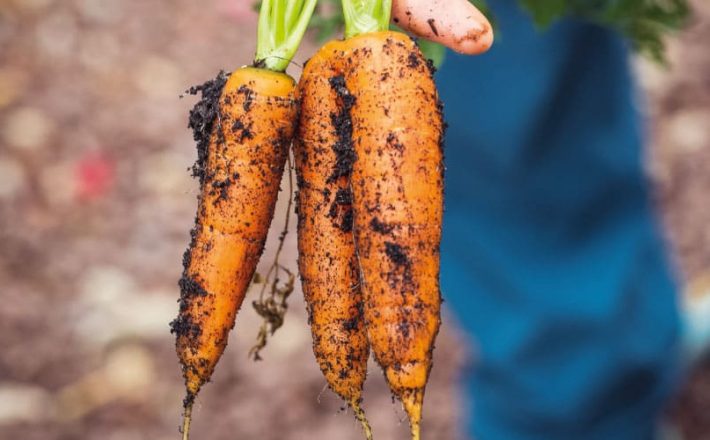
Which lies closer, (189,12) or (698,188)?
(698,188)

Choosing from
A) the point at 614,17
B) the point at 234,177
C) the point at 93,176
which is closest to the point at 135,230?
the point at 93,176

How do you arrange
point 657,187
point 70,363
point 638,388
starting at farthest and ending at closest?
1. point 657,187
2. point 70,363
3. point 638,388

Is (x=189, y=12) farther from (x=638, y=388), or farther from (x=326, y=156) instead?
(x=326, y=156)

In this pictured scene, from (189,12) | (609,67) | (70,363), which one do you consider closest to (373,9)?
(609,67)

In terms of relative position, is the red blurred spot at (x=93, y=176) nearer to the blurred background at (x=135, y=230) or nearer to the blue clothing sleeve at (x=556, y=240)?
the blurred background at (x=135, y=230)

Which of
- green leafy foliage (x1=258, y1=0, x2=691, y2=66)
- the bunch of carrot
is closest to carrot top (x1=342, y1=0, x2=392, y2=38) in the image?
the bunch of carrot

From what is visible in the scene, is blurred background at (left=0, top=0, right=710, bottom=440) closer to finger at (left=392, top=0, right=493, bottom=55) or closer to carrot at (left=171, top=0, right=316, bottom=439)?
carrot at (left=171, top=0, right=316, bottom=439)

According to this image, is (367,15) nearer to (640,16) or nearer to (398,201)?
(398,201)
